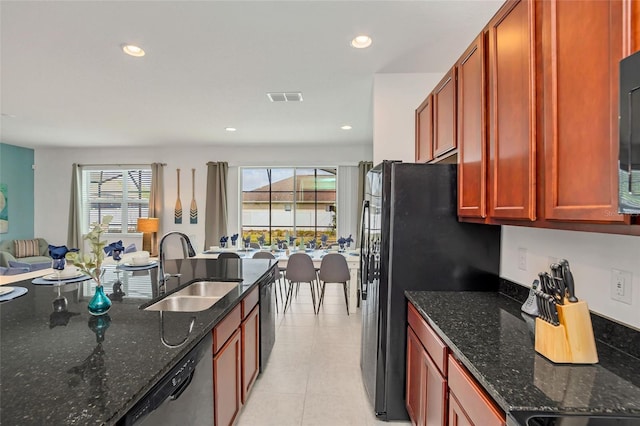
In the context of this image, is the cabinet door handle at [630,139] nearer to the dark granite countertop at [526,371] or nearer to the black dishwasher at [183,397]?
the dark granite countertop at [526,371]

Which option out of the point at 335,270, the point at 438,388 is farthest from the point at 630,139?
the point at 335,270

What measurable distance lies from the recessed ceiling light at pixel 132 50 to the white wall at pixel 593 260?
122 inches

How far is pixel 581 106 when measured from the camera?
0.99 metres

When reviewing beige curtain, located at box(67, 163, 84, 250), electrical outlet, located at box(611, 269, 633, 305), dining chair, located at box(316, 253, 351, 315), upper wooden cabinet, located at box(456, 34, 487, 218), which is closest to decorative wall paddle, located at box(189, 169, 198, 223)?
beige curtain, located at box(67, 163, 84, 250)

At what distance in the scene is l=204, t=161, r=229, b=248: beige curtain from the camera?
21.5 feet

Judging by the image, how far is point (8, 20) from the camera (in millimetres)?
Answer: 2248

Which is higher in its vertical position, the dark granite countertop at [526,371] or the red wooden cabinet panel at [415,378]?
the dark granite countertop at [526,371]

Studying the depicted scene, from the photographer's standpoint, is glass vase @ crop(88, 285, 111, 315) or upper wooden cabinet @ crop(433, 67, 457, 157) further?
upper wooden cabinet @ crop(433, 67, 457, 157)

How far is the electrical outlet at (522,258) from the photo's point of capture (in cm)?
186

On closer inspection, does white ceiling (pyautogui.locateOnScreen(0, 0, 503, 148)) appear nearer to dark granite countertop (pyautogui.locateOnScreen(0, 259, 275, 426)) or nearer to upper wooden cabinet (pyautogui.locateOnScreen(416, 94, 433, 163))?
upper wooden cabinet (pyautogui.locateOnScreen(416, 94, 433, 163))

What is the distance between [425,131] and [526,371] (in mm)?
1955

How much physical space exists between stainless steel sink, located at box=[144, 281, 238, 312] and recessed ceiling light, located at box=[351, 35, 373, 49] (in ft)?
6.67

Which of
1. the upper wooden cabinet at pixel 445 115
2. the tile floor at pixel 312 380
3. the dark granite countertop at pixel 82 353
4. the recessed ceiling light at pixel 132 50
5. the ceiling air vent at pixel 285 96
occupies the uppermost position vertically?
the ceiling air vent at pixel 285 96

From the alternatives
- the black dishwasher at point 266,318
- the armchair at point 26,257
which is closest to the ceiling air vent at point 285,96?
the black dishwasher at point 266,318
